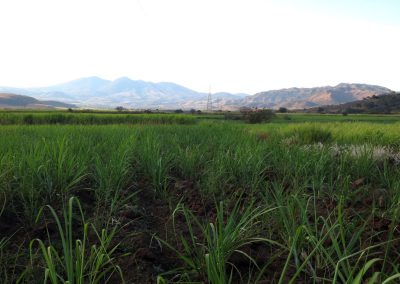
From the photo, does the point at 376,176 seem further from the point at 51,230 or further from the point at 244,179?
the point at 51,230

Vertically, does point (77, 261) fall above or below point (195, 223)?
above

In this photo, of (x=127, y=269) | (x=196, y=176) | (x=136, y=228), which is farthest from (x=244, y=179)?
(x=127, y=269)

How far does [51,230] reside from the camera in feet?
6.41

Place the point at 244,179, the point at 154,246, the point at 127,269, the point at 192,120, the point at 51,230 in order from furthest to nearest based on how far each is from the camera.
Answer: the point at 192,120 → the point at 244,179 → the point at 51,230 → the point at 154,246 → the point at 127,269

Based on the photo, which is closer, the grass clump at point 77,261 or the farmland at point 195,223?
the grass clump at point 77,261

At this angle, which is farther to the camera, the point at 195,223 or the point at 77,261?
the point at 195,223

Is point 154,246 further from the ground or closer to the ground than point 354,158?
closer to the ground

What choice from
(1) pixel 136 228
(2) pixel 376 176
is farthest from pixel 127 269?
(2) pixel 376 176

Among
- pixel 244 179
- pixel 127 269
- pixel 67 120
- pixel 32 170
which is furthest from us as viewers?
pixel 67 120

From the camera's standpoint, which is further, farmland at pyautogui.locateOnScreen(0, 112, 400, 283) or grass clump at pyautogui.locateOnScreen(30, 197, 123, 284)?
farmland at pyautogui.locateOnScreen(0, 112, 400, 283)

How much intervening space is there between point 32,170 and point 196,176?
139 centimetres

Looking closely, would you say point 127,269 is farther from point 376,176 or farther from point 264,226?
point 376,176

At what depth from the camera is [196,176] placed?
3.04 m

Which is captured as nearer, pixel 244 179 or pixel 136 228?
pixel 136 228
